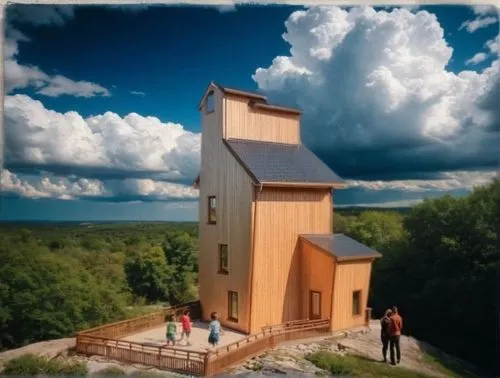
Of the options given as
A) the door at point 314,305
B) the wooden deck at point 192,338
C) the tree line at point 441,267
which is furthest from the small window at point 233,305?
the tree line at point 441,267

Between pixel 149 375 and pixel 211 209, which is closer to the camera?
pixel 149 375

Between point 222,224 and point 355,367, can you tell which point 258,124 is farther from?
point 355,367

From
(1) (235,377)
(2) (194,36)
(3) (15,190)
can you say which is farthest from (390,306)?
(3) (15,190)

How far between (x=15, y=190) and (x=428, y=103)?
8681 millimetres

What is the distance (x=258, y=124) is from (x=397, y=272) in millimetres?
6517

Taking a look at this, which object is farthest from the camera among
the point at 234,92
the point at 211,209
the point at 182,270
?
the point at 182,270

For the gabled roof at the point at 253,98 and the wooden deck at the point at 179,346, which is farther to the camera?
the gabled roof at the point at 253,98

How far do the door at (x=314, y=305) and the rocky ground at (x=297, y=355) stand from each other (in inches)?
32.0

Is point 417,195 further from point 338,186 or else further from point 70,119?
point 70,119

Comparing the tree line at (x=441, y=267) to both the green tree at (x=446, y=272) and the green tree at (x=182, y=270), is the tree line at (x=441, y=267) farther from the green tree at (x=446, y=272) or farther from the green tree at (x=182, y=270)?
the green tree at (x=182, y=270)

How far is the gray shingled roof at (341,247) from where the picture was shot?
11.4 meters

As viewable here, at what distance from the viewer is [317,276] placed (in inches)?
463

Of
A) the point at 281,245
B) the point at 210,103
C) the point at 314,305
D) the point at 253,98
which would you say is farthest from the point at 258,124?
the point at 314,305

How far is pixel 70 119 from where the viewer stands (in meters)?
10.6
